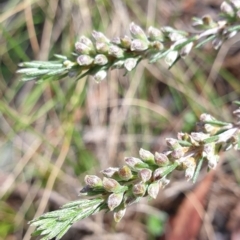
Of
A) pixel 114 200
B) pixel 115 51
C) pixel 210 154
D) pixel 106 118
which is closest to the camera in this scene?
pixel 114 200

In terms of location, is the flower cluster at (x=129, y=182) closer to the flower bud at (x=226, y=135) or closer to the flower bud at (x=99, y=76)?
the flower bud at (x=226, y=135)

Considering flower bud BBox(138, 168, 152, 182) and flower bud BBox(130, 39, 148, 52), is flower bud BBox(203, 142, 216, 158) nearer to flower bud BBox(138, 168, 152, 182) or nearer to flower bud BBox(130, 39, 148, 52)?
flower bud BBox(138, 168, 152, 182)

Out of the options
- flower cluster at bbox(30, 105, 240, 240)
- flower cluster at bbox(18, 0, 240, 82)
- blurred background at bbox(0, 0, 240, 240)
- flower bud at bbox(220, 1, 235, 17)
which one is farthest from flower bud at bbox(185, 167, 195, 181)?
blurred background at bbox(0, 0, 240, 240)

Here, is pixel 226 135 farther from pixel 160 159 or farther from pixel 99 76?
pixel 99 76

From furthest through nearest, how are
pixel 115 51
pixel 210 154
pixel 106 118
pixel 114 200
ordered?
1. pixel 106 118
2. pixel 115 51
3. pixel 210 154
4. pixel 114 200

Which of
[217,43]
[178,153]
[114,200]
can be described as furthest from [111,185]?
[217,43]

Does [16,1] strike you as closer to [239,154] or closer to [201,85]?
[201,85]

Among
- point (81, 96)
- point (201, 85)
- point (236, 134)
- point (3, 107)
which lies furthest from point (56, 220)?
point (201, 85)
